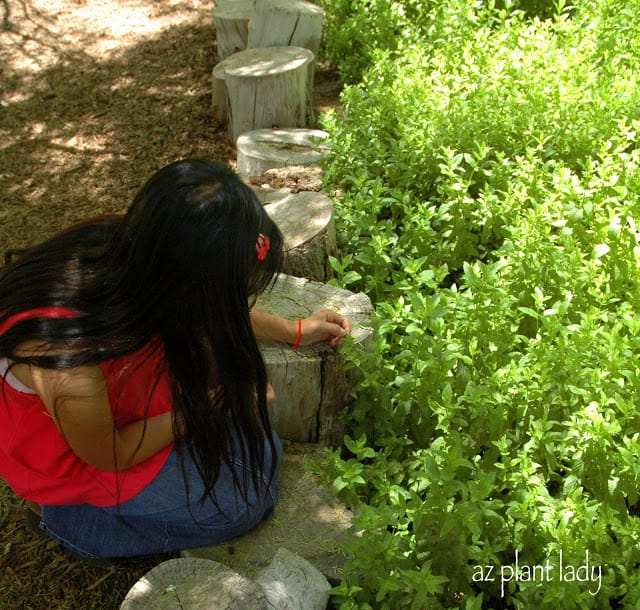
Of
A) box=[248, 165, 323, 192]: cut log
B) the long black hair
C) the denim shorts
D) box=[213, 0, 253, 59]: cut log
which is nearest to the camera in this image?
the long black hair

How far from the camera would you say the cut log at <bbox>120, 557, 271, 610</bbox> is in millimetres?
2027

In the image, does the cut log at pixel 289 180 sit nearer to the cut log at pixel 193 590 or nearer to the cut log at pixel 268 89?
the cut log at pixel 268 89

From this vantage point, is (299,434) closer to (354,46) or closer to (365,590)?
(365,590)

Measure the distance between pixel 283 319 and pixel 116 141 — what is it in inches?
130

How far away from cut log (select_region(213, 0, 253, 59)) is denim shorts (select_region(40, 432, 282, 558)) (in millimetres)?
4205

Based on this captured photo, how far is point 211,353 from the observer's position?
2061 mm

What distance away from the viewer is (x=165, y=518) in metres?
2.43

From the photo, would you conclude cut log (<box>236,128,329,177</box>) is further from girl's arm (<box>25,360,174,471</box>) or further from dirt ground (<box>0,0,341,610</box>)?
girl's arm (<box>25,360,174,471</box>)

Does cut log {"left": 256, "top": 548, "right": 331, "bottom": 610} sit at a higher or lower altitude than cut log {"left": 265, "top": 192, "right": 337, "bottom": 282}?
lower

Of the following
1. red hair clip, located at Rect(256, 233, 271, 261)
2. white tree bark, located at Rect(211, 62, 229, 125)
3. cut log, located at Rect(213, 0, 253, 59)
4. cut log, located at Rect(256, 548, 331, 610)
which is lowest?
cut log, located at Rect(256, 548, 331, 610)

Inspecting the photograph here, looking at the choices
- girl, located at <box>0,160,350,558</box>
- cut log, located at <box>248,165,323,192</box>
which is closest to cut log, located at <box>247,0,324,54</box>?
cut log, located at <box>248,165,323,192</box>

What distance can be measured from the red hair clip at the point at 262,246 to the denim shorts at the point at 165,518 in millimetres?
734

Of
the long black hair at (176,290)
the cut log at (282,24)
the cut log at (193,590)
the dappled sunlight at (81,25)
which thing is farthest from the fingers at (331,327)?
the dappled sunlight at (81,25)

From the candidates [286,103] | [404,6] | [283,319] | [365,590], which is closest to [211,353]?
[283,319]
